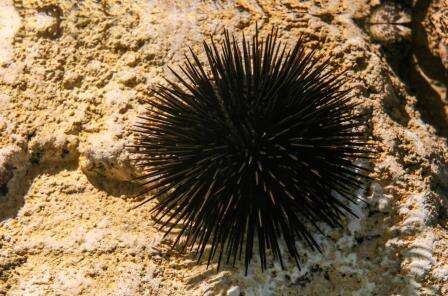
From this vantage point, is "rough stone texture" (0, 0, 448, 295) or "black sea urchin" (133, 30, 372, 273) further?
"rough stone texture" (0, 0, 448, 295)

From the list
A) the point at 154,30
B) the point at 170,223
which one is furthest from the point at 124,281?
the point at 154,30

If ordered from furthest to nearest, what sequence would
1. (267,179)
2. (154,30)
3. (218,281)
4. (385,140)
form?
1. (154,30)
2. (385,140)
3. (218,281)
4. (267,179)

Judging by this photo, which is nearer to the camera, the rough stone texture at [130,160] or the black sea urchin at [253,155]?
the black sea urchin at [253,155]

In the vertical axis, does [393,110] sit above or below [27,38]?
below

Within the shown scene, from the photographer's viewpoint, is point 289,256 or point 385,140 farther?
point 385,140

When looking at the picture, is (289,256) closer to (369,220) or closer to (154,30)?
(369,220)
